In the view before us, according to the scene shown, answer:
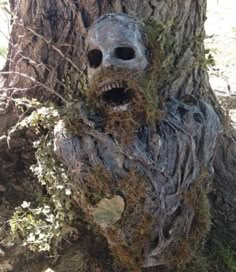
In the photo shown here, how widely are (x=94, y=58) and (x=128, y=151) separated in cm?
42

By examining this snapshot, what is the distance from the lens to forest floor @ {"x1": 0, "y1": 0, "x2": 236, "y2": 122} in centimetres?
438

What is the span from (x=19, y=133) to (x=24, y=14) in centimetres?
60

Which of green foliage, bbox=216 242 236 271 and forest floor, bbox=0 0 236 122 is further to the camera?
forest floor, bbox=0 0 236 122

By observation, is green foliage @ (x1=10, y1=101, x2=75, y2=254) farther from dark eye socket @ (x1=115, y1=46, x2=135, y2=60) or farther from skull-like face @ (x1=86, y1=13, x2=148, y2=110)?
dark eye socket @ (x1=115, y1=46, x2=135, y2=60)

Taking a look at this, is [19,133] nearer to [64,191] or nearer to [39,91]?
[39,91]

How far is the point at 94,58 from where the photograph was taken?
7.39 feet

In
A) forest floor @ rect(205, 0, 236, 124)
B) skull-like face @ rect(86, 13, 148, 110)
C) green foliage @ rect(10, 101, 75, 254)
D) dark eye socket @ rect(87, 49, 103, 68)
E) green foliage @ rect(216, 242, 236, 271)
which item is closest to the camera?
skull-like face @ rect(86, 13, 148, 110)

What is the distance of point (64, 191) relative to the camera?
2.38 m

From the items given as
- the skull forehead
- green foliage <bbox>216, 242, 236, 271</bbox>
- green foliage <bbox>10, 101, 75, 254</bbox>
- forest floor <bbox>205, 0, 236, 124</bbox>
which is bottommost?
green foliage <bbox>216, 242, 236, 271</bbox>

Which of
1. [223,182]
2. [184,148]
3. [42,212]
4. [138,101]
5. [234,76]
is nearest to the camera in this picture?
[138,101]

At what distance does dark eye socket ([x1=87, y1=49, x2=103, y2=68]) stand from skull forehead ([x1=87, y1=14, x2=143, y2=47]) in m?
0.03

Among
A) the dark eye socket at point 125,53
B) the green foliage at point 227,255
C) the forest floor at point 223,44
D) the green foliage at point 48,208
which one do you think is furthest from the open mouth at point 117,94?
the forest floor at point 223,44

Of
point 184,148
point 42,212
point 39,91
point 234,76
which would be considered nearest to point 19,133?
point 39,91

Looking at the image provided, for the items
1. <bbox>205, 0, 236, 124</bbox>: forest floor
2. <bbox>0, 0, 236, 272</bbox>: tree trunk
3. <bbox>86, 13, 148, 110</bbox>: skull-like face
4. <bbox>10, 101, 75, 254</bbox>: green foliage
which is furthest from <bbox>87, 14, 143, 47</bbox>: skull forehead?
<bbox>205, 0, 236, 124</bbox>: forest floor
